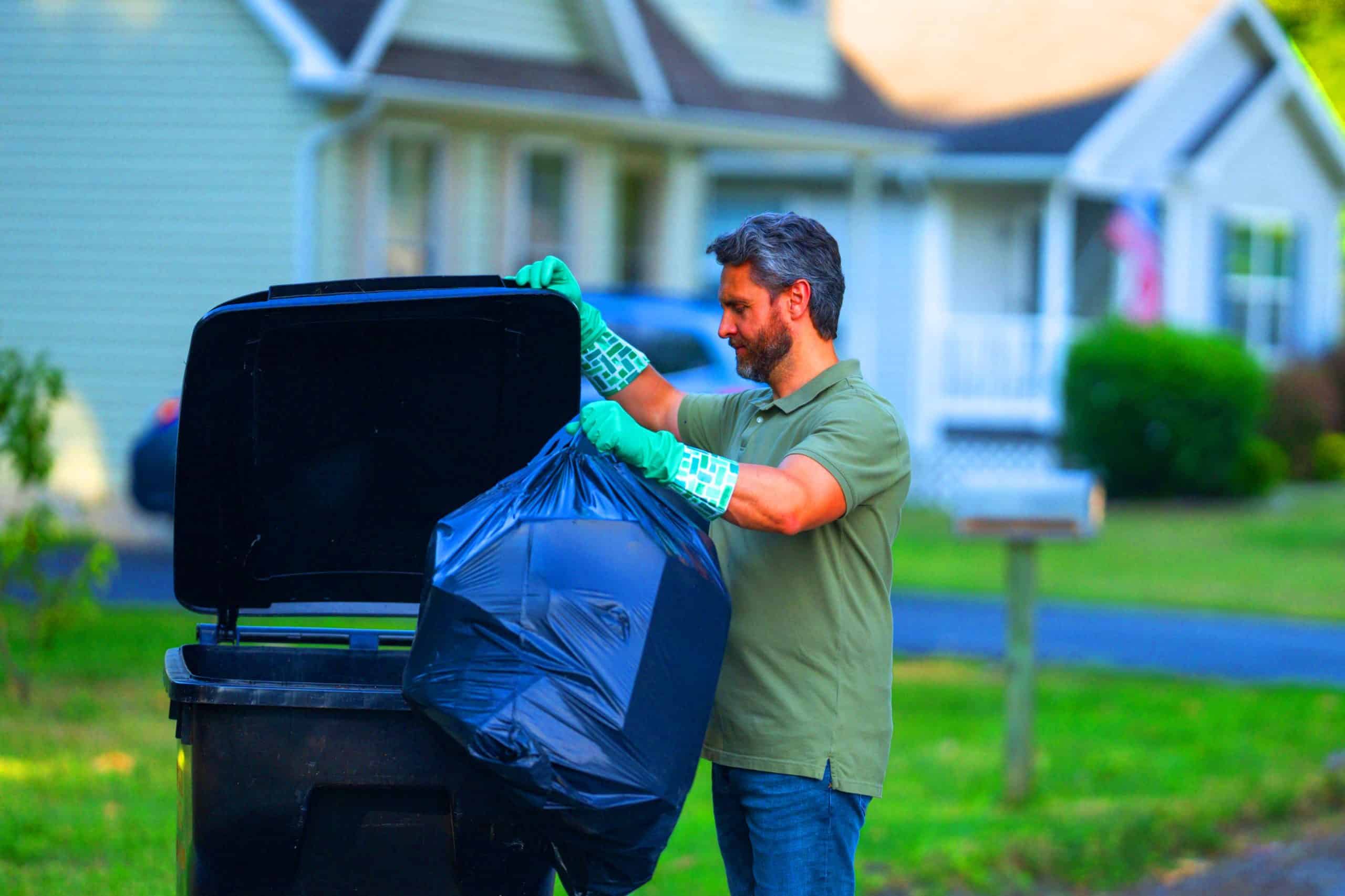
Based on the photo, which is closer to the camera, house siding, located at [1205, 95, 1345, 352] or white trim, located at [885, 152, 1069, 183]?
white trim, located at [885, 152, 1069, 183]

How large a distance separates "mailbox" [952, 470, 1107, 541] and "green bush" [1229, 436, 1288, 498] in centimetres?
1204

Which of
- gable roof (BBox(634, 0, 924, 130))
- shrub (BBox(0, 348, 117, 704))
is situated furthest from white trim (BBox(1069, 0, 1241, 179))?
shrub (BBox(0, 348, 117, 704))

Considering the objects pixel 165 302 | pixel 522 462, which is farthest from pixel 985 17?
pixel 522 462

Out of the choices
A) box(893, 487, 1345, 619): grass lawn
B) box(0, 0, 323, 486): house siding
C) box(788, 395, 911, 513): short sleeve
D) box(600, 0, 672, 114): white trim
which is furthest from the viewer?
box(600, 0, 672, 114): white trim

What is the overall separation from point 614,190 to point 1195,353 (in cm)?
634

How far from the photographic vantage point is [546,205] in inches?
611

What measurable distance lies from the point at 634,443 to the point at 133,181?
11.6 m

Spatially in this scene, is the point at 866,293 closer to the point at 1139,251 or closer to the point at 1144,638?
the point at 1139,251

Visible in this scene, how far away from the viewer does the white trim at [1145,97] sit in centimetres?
1938

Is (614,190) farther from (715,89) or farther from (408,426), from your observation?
(408,426)

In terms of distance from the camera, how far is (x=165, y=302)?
44.2ft

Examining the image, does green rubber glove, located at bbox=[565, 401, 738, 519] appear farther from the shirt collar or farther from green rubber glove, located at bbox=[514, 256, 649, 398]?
green rubber glove, located at bbox=[514, 256, 649, 398]

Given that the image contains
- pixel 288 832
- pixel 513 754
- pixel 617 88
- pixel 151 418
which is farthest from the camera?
pixel 617 88

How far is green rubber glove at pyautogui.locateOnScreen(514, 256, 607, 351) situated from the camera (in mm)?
3275
